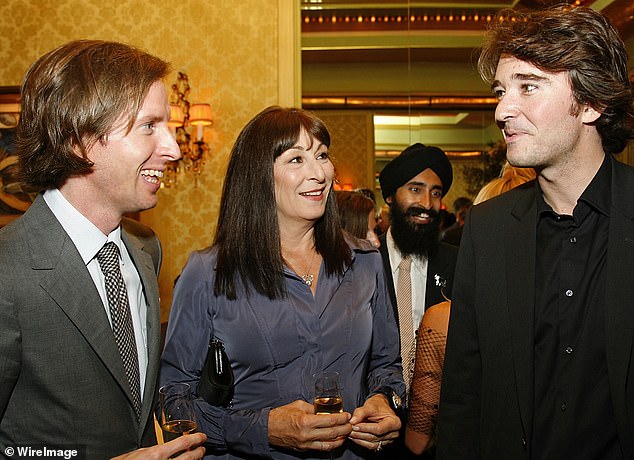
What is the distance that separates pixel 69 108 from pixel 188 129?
461 cm

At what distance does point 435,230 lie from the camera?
148 inches

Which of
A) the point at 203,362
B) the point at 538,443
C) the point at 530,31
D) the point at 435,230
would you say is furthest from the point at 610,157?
the point at 435,230

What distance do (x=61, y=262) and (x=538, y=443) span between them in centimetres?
132

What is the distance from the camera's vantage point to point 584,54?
1763 mm

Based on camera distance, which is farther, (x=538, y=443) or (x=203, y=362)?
(x=203, y=362)

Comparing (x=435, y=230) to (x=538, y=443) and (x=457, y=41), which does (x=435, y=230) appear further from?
(x=457, y=41)

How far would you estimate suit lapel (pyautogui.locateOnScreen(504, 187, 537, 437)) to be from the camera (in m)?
1.71

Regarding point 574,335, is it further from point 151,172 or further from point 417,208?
point 417,208

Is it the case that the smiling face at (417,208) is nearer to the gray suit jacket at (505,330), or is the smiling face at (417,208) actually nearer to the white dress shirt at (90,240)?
the gray suit jacket at (505,330)

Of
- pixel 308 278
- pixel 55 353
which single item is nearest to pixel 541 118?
pixel 308 278

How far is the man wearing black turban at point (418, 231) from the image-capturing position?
3.37m

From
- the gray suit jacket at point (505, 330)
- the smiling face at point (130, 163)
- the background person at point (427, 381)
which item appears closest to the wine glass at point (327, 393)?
the gray suit jacket at point (505, 330)

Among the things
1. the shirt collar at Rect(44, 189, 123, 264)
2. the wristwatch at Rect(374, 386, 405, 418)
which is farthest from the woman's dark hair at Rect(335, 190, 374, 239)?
the shirt collar at Rect(44, 189, 123, 264)

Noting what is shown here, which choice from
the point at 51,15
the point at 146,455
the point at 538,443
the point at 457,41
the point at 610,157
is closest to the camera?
the point at 146,455
